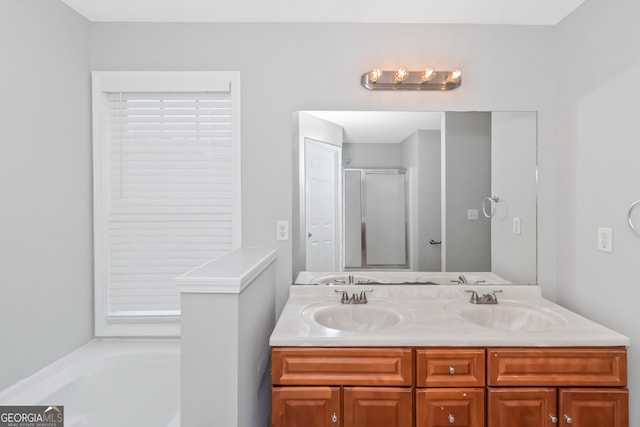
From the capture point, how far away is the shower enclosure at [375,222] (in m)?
2.07

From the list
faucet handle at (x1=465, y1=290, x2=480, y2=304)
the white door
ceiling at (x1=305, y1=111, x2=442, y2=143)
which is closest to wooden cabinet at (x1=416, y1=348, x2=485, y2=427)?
faucet handle at (x1=465, y1=290, x2=480, y2=304)

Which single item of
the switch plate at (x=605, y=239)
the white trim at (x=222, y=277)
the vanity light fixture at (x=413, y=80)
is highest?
the vanity light fixture at (x=413, y=80)

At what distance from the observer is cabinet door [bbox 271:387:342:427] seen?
1.42m

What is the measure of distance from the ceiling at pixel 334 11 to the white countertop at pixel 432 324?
1.54 m

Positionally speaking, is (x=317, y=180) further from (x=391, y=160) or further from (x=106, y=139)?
(x=106, y=139)

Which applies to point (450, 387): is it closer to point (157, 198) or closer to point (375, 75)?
point (375, 75)

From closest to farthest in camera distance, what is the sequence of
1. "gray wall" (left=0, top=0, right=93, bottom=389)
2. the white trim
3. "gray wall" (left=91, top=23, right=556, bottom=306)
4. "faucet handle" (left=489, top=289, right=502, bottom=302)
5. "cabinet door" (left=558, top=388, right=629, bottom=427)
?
the white trim, "cabinet door" (left=558, top=388, right=629, bottom=427), "gray wall" (left=0, top=0, right=93, bottom=389), "faucet handle" (left=489, top=289, right=502, bottom=302), "gray wall" (left=91, top=23, right=556, bottom=306)

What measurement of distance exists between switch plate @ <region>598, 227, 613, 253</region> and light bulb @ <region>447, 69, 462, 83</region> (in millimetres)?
1063

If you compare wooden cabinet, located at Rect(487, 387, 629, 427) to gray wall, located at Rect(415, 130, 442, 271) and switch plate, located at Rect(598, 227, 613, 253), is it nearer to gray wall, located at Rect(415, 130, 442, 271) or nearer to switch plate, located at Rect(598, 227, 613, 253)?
switch plate, located at Rect(598, 227, 613, 253)

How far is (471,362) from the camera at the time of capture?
57.0 inches

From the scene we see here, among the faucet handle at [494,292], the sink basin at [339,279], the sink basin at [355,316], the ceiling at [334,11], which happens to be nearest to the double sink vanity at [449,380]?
the sink basin at [355,316]

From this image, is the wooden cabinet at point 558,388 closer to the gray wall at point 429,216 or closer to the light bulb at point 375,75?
the gray wall at point 429,216

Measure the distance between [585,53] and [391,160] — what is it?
3.60ft

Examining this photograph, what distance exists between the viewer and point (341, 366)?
4.71 feet
